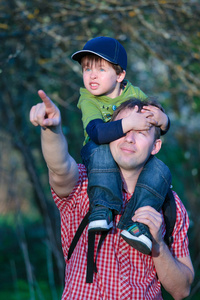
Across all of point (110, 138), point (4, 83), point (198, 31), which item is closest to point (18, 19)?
point (4, 83)

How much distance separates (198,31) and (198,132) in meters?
2.64

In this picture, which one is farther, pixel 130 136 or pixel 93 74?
pixel 93 74

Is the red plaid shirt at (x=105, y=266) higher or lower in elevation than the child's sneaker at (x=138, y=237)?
lower

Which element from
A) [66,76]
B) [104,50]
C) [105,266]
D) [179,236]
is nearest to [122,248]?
[105,266]

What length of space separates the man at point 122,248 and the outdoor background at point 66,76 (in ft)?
6.75

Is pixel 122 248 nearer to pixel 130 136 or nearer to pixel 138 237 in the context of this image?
pixel 138 237

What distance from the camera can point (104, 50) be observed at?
2.56 metres

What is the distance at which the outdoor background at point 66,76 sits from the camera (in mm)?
4855

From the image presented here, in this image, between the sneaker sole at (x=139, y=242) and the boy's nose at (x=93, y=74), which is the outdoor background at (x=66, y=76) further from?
the sneaker sole at (x=139, y=242)

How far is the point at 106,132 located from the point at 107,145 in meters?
0.09

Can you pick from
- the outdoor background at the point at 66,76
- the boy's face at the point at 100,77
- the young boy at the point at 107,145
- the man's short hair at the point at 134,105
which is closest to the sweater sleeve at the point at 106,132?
the young boy at the point at 107,145

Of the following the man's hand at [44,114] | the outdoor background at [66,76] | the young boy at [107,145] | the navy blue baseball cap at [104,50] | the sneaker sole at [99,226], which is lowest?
the outdoor background at [66,76]

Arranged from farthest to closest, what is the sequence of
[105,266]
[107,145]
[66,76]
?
[66,76] → [107,145] → [105,266]

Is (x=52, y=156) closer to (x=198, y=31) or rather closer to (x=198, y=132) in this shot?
(x=198, y=31)
